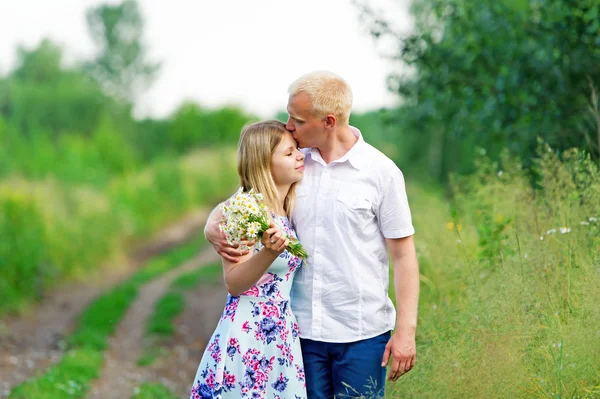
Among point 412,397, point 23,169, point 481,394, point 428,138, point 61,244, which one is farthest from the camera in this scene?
point 428,138

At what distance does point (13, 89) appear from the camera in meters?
34.4

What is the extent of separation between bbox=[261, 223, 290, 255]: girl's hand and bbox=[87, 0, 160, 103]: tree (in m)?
49.7

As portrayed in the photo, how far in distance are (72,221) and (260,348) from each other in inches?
418

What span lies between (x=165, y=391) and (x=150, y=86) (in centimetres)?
4875

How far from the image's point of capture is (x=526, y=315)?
326cm

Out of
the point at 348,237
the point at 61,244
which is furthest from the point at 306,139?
the point at 61,244

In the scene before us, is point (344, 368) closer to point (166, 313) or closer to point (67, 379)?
point (67, 379)

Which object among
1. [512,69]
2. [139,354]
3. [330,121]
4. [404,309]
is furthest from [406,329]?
[139,354]

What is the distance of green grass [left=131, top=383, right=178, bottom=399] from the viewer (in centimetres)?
654

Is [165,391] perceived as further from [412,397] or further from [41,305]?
[41,305]

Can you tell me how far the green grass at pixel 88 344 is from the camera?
6358 mm

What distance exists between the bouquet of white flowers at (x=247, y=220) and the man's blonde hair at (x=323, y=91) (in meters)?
0.44

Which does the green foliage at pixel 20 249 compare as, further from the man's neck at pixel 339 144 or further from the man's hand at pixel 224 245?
the man's neck at pixel 339 144

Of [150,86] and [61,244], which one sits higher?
[150,86]
